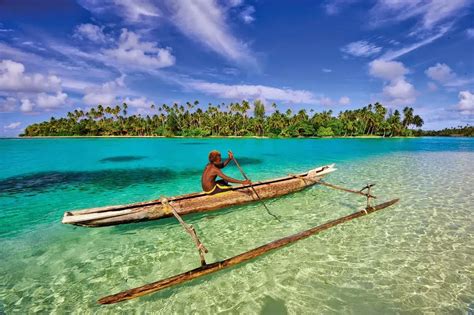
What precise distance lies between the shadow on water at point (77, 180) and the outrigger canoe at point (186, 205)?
839cm

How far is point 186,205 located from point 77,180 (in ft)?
43.3

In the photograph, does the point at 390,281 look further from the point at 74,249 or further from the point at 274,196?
the point at 74,249

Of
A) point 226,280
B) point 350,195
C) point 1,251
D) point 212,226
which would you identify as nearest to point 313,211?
point 350,195

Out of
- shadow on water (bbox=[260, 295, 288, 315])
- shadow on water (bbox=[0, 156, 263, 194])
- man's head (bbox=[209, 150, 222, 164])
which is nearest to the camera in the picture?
shadow on water (bbox=[260, 295, 288, 315])

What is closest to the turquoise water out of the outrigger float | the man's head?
the outrigger float

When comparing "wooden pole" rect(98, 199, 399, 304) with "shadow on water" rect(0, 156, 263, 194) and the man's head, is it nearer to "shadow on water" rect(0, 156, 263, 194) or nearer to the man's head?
the man's head

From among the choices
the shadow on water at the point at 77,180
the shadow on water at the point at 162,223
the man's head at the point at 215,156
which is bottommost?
the shadow on water at the point at 77,180

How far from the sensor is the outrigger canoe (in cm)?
671

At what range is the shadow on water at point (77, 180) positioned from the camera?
14897 mm

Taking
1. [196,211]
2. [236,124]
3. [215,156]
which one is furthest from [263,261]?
[236,124]

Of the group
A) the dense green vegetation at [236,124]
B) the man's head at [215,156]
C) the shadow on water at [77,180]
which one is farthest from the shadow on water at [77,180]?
the dense green vegetation at [236,124]

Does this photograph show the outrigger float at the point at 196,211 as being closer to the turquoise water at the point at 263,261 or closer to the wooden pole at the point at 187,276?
the wooden pole at the point at 187,276

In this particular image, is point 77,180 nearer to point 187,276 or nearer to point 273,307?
point 187,276

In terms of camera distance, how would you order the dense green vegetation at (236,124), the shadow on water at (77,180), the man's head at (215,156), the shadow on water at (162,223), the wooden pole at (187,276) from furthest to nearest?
the dense green vegetation at (236,124) → the shadow on water at (77,180) → the man's head at (215,156) → the shadow on water at (162,223) → the wooden pole at (187,276)
